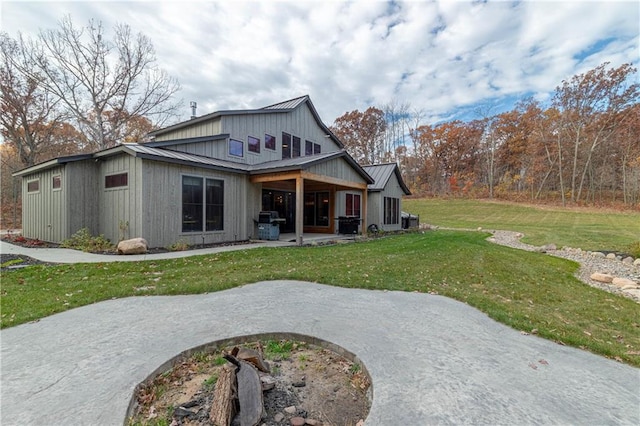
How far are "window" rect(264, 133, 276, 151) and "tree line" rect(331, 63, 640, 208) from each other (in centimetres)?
2390

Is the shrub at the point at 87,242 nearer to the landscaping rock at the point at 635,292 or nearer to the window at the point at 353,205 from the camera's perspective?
the window at the point at 353,205

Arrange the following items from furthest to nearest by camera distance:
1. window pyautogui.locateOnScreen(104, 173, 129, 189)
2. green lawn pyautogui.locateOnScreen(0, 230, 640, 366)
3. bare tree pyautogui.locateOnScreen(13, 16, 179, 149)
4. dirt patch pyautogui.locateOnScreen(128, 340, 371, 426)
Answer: bare tree pyautogui.locateOnScreen(13, 16, 179, 149) < window pyautogui.locateOnScreen(104, 173, 129, 189) < green lawn pyautogui.locateOnScreen(0, 230, 640, 366) < dirt patch pyautogui.locateOnScreen(128, 340, 371, 426)

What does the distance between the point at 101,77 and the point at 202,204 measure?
1613cm

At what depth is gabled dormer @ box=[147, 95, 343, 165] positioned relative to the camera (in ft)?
35.2

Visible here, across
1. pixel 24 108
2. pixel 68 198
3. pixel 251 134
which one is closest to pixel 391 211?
pixel 251 134

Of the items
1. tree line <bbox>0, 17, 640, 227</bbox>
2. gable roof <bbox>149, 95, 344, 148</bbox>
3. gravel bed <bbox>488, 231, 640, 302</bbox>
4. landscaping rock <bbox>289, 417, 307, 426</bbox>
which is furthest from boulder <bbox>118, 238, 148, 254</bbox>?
tree line <bbox>0, 17, 640, 227</bbox>

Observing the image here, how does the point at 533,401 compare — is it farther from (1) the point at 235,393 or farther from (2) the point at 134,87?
(2) the point at 134,87

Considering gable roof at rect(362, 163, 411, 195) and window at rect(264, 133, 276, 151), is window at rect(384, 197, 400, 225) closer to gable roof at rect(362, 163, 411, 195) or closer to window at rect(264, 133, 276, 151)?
gable roof at rect(362, 163, 411, 195)

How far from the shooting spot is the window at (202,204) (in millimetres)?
9031

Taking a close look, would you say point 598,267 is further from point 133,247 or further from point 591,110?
point 591,110

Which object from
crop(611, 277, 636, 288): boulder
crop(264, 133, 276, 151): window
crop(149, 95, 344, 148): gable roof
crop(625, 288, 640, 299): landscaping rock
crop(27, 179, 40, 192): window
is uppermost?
crop(149, 95, 344, 148): gable roof

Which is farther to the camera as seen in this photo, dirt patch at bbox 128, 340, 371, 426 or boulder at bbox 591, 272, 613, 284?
boulder at bbox 591, 272, 613, 284

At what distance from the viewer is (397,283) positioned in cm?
515

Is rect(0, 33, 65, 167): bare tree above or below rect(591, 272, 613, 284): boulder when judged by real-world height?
above
